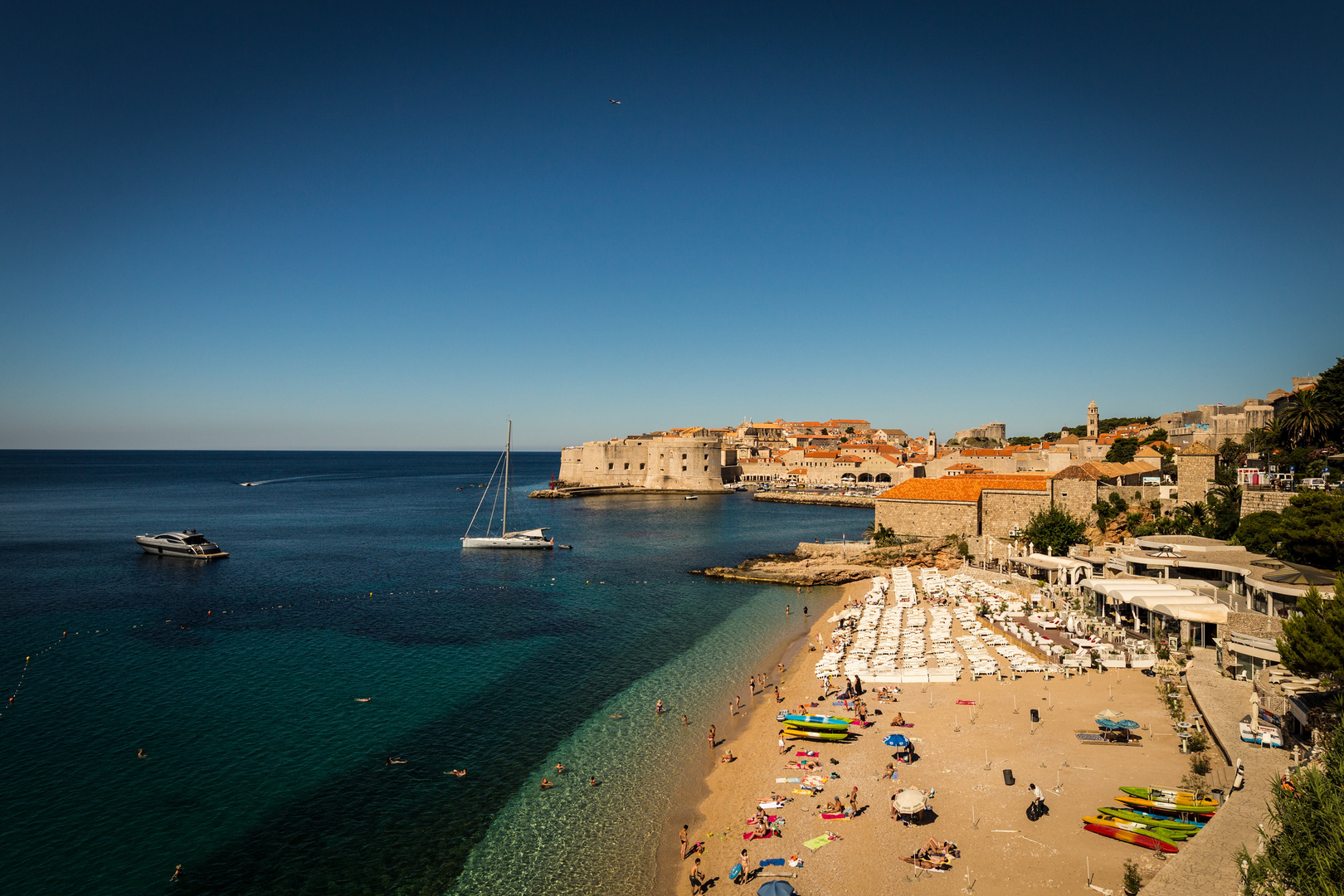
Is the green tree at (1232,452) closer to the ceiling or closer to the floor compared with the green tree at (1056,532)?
closer to the ceiling

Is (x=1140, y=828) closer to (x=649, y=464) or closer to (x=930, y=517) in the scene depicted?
(x=930, y=517)

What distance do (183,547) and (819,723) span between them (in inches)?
1361

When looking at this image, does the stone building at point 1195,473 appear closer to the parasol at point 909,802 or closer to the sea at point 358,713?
the sea at point 358,713

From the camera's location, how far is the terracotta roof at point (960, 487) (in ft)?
97.6

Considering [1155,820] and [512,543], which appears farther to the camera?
[512,543]

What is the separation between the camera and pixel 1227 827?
7512 millimetres

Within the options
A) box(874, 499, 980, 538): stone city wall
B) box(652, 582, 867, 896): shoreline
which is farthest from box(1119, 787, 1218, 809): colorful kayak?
box(874, 499, 980, 538): stone city wall

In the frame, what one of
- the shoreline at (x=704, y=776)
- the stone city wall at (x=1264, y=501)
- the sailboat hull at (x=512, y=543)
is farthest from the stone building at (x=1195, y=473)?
the sailboat hull at (x=512, y=543)

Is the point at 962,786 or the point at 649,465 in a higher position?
the point at 649,465

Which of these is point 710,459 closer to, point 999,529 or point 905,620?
point 999,529

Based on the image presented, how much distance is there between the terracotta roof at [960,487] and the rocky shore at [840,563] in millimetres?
2119

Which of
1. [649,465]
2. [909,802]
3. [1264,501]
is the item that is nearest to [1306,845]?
[909,802]

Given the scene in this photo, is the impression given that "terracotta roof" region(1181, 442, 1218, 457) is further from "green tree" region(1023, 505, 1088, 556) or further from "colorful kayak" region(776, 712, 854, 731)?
"colorful kayak" region(776, 712, 854, 731)

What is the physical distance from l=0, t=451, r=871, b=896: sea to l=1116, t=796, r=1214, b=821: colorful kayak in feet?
21.2
